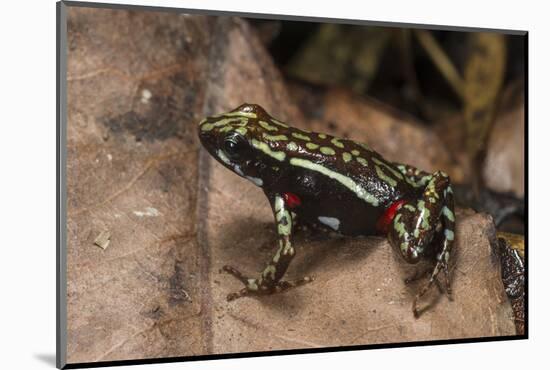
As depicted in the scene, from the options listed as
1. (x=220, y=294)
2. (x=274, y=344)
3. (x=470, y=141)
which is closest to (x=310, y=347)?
(x=274, y=344)

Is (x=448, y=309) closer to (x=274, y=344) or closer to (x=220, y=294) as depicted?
(x=274, y=344)

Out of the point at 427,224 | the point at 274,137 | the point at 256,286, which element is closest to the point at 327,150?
the point at 274,137

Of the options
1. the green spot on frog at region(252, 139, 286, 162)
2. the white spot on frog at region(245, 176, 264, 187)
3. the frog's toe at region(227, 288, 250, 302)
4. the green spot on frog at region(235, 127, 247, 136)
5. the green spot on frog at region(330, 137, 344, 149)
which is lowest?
the frog's toe at region(227, 288, 250, 302)

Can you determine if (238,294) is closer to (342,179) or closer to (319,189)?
(319,189)

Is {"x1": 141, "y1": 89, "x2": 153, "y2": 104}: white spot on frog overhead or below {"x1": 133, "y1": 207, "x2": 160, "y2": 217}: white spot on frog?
overhead

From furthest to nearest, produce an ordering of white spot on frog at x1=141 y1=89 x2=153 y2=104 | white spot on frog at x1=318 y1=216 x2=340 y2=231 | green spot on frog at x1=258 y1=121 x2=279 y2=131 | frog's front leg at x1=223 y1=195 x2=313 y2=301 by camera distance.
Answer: white spot on frog at x1=141 y1=89 x2=153 y2=104
white spot on frog at x1=318 y1=216 x2=340 y2=231
green spot on frog at x1=258 y1=121 x2=279 y2=131
frog's front leg at x1=223 y1=195 x2=313 y2=301

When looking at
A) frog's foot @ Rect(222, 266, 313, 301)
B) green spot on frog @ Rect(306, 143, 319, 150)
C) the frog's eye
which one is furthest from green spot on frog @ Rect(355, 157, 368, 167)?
frog's foot @ Rect(222, 266, 313, 301)

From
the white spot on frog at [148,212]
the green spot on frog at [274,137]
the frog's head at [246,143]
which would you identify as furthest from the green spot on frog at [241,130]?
the white spot on frog at [148,212]

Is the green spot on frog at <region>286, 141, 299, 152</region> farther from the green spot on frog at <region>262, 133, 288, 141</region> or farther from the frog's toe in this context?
the frog's toe
